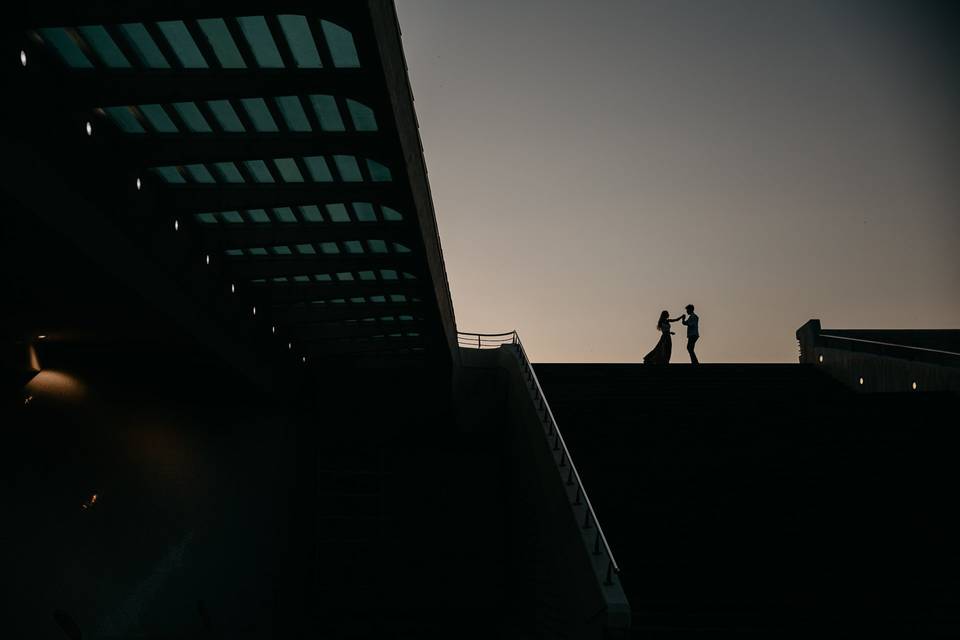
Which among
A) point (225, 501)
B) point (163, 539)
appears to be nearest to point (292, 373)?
point (225, 501)

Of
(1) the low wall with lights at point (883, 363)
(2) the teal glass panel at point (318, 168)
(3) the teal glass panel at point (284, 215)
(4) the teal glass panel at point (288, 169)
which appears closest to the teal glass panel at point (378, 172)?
(2) the teal glass panel at point (318, 168)

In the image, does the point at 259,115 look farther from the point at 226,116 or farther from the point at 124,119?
the point at 124,119

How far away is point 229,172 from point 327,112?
2530 millimetres

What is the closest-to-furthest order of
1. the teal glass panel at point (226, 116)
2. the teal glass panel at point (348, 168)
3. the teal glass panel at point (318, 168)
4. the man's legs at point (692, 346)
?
the teal glass panel at point (226, 116)
the teal glass panel at point (348, 168)
the teal glass panel at point (318, 168)
the man's legs at point (692, 346)

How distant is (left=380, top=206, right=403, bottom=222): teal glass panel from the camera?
12.6 m

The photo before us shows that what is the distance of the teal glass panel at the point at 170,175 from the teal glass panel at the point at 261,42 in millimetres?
3268

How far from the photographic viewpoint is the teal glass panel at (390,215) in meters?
12.6

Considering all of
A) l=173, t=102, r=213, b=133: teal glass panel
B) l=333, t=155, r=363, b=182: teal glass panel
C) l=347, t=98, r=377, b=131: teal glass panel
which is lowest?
l=333, t=155, r=363, b=182: teal glass panel

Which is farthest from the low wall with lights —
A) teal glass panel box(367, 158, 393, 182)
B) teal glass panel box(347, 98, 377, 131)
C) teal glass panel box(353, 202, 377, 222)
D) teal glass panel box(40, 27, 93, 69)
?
teal glass panel box(40, 27, 93, 69)

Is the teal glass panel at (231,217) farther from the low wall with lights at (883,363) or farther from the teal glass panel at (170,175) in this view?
the low wall with lights at (883,363)

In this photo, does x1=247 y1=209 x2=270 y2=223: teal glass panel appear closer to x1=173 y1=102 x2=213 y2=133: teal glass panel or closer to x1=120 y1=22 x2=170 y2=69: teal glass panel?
x1=173 y1=102 x2=213 y2=133: teal glass panel

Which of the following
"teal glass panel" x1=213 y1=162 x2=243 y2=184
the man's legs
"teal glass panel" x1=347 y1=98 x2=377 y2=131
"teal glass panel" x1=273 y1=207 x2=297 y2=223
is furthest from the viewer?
the man's legs

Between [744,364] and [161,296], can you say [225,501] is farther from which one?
[744,364]

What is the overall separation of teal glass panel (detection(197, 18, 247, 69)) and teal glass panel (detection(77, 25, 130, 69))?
0.96 meters
